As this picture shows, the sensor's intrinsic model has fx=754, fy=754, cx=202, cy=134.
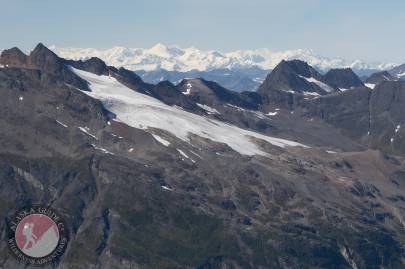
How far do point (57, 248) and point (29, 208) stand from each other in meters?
6.53

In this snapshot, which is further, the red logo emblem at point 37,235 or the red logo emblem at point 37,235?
the red logo emblem at point 37,235

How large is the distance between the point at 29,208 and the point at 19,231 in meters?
3.32

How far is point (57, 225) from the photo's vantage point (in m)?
97.1

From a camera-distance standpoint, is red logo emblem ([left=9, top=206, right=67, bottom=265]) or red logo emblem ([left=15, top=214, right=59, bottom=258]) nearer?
red logo emblem ([left=9, top=206, right=67, bottom=265])

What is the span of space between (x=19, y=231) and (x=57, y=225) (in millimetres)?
4936

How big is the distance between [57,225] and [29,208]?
15.3 feet

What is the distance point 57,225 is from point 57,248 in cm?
296

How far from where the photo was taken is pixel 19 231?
318 ft

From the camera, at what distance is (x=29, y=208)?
3878 inches

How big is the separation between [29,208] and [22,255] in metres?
6.20

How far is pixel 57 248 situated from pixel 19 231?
535 cm
